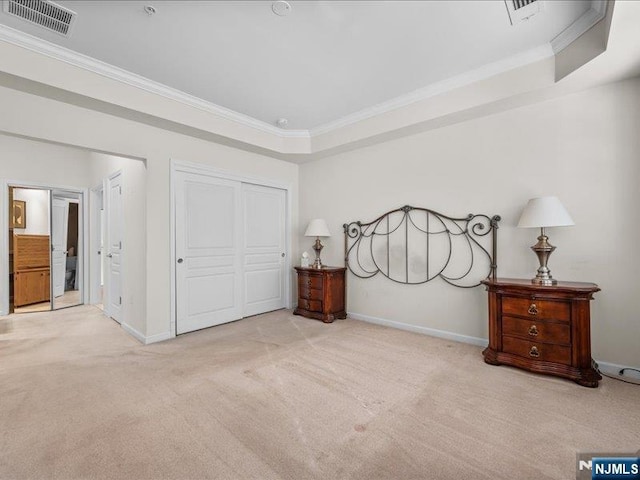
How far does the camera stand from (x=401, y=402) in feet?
6.73

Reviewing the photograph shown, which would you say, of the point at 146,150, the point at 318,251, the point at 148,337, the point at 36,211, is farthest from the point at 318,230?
the point at 36,211

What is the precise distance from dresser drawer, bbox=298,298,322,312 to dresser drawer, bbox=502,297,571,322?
2.26 metres

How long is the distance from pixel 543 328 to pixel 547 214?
0.94 metres

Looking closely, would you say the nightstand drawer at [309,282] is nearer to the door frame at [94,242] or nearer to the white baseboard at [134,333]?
the white baseboard at [134,333]

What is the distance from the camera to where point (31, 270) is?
495 cm

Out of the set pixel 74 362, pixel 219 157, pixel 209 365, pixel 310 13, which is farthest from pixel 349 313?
pixel 310 13

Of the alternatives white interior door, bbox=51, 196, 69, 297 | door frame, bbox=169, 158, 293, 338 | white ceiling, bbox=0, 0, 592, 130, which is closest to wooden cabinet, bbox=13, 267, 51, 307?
white interior door, bbox=51, 196, 69, 297

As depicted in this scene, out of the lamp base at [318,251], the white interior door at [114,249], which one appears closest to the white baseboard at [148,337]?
the white interior door at [114,249]

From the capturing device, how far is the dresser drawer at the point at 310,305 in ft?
13.6

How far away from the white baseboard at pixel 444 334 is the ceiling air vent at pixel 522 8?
2.84 meters

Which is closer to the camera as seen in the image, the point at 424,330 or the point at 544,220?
the point at 544,220

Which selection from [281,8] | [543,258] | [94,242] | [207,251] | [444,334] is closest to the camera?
[281,8]

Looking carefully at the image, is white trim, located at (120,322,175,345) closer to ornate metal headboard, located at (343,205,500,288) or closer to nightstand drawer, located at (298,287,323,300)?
nightstand drawer, located at (298,287,323,300)

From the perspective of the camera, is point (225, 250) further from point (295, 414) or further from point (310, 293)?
point (295, 414)
